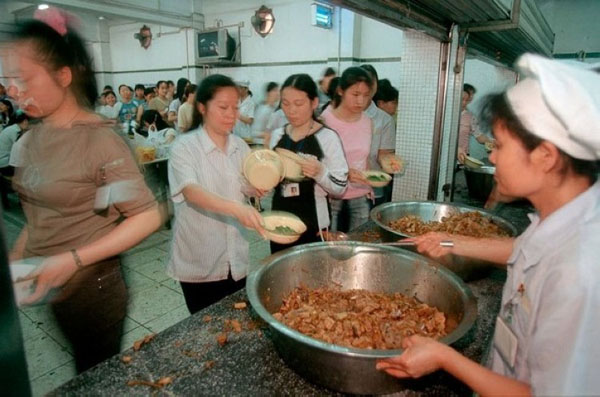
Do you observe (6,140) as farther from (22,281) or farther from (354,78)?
(22,281)

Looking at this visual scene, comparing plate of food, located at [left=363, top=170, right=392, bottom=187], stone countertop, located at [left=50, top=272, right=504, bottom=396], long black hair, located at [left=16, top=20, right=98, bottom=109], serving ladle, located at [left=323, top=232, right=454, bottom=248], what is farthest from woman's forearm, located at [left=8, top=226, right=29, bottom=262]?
plate of food, located at [left=363, top=170, right=392, bottom=187]

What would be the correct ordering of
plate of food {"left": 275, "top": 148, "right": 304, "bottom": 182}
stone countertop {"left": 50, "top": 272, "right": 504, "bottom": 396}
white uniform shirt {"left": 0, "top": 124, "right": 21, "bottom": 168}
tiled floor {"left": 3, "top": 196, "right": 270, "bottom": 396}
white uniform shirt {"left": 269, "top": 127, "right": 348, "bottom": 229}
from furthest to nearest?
white uniform shirt {"left": 0, "top": 124, "right": 21, "bottom": 168}
tiled floor {"left": 3, "top": 196, "right": 270, "bottom": 396}
white uniform shirt {"left": 269, "top": 127, "right": 348, "bottom": 229}
plate of food {"left": 275, "top": 148, "right": 304, "bottom": 182}
stone countertop {"left": 50, "top": 272, "right": 504, "bottom": 396}

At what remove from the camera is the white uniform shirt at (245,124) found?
7.48 metres

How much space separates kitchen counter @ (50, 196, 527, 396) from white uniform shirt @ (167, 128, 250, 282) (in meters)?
0.65

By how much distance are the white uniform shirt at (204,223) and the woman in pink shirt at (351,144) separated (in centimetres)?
113

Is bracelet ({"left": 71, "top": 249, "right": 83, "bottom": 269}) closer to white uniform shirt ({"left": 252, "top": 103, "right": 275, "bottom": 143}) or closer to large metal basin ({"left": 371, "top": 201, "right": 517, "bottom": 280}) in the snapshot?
large metal basin ({"left": 371, "top": 201, "right": 517, "bottom": 280})

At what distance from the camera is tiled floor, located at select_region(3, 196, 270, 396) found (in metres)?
Result: 2.57

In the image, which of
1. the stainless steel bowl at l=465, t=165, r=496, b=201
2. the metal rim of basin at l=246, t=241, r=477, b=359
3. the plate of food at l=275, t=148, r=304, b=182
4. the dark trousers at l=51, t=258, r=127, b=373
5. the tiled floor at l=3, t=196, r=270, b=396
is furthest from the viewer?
the stainless steel bowl at l=465, t=165, r=496, b=201

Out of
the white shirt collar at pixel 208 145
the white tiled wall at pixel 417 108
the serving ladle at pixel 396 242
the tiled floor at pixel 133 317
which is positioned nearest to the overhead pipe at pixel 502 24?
the white tiled wall at pixel 417 108

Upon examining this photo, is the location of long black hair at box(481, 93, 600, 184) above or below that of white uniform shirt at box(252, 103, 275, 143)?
above

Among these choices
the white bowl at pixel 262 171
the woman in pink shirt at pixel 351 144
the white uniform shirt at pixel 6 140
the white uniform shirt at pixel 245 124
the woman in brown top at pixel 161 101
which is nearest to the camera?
the white bowl at pixel 262 171

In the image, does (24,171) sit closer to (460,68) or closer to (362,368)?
(362,368)

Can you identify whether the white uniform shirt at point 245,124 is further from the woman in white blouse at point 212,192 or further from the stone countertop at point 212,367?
the stone countertop at point 212,367

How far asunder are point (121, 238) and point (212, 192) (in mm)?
635
